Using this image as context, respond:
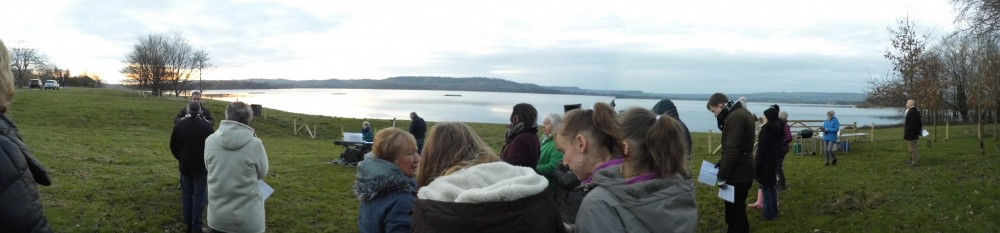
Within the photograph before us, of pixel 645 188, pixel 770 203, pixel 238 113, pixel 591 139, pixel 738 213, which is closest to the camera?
pixel 645 188

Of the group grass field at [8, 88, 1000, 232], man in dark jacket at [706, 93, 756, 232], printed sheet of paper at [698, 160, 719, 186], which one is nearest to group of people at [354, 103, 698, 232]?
printed sheet of paper at [698, 160, 719, 186]

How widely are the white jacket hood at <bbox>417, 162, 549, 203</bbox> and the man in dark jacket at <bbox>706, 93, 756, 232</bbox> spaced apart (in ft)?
14.7

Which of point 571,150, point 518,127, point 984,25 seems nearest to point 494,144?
point 984,25

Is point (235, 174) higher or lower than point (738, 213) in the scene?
higher

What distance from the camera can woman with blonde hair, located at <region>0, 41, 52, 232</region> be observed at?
217 centimetres

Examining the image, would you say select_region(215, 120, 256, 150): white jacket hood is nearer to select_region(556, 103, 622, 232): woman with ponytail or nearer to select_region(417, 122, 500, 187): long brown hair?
select_region(417, 122, 500, 187): long brown hair

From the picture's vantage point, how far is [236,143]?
523 centimetres

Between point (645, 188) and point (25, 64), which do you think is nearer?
point (645, 188)

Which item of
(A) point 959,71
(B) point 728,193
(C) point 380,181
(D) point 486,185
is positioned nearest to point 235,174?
(C) point 380,181

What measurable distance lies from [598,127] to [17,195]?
7.91ft

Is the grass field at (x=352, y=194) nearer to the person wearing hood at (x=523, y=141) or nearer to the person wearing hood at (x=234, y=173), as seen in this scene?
the person wearing hood at (x=234, y=173)

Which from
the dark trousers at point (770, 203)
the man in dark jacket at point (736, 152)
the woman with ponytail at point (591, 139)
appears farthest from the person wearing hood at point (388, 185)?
the dark trousers at point (770, 203)

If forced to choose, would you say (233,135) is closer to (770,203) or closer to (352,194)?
(352,194)

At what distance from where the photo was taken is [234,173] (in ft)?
17.2
